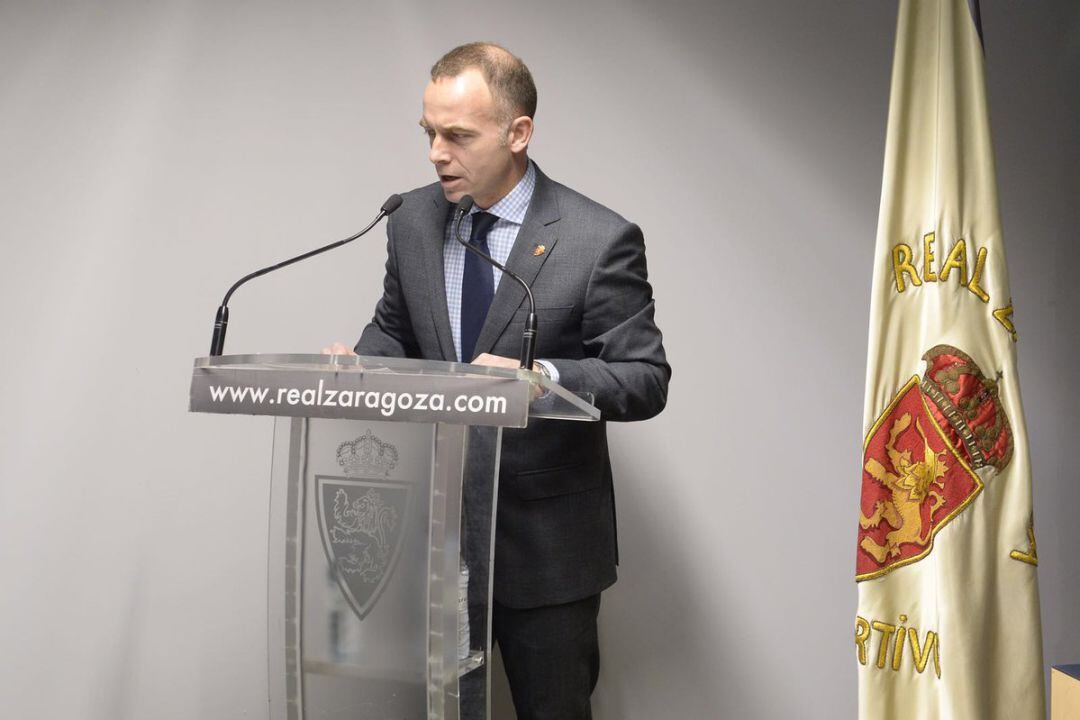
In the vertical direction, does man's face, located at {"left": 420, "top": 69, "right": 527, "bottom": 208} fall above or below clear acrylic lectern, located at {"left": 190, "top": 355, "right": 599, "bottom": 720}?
above


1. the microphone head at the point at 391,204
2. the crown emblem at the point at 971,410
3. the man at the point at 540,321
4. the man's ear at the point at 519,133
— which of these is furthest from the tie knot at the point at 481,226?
the crown emblem at the point at 971,410

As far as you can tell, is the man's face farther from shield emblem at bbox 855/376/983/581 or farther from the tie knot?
shield emblem at bbox 855/376/983/581

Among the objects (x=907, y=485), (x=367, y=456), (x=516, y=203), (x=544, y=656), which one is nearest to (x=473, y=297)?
(x=516, y=203)

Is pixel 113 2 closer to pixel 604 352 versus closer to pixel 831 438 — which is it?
pixel 604 352

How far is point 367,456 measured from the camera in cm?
138

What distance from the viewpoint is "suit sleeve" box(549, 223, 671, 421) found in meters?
1.69

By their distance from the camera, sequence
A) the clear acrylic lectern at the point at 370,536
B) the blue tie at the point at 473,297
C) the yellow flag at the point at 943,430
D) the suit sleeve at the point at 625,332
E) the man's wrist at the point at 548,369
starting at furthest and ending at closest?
the yellow flag at the point at 943,430
the blue tie at the point at 473,297
the suit sleeve at the point at 625,332
the man's wrist at the point at 548,369
the clear acrylic lectern at the point at 370,536

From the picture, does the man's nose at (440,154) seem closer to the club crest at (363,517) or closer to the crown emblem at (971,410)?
the club crest at (363,517)

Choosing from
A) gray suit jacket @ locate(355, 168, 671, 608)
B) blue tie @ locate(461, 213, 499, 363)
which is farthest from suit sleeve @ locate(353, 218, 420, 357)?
blue tie @ locate(461, 213, 499, 363)

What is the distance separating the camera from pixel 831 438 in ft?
8.50

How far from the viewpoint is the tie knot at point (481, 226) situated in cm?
186

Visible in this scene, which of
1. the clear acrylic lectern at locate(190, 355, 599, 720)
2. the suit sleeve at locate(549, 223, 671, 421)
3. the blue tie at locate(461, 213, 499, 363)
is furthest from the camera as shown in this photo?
the blue tie at locate(461, 213, 499, 363)

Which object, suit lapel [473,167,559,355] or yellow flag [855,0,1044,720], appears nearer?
suit lapel [473,167,559,355]

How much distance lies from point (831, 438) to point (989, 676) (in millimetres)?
780
